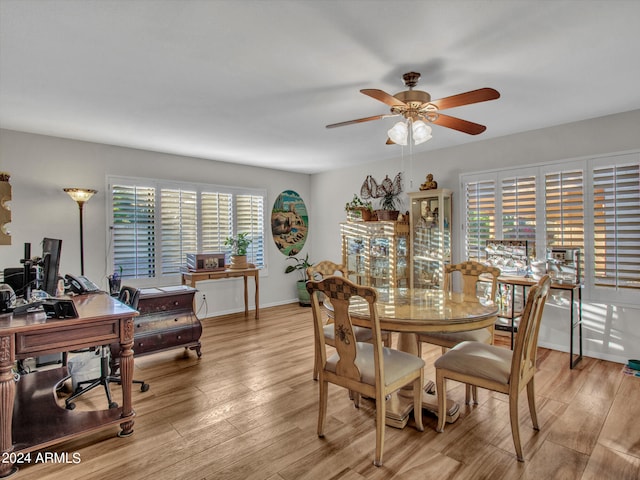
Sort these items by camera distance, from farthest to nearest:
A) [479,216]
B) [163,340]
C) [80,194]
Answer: [479,216], [80,194], [163,340]

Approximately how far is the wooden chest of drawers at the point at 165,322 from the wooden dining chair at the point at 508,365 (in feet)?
8.45

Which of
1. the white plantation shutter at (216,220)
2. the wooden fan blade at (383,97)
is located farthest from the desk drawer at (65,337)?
the white plantation shutter at (216,220)

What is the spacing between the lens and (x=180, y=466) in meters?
1.96

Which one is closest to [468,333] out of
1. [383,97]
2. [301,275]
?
[383,97]

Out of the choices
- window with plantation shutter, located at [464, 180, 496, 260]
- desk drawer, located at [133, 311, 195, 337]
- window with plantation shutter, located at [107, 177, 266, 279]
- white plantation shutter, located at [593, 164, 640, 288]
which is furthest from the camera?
window with plantation shutter, located at [107, 177, 266, 279]

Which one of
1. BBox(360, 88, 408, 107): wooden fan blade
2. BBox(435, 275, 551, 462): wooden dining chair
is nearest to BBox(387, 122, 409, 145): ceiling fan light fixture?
BBox(360, 88, 408, 107): wooden fan blade

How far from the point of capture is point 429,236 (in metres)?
4.67

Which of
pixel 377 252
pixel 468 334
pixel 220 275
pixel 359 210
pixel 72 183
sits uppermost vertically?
pixel 72 183

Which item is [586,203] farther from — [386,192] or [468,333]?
[386,192]

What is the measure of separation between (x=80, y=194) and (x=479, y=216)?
4678 millimetres

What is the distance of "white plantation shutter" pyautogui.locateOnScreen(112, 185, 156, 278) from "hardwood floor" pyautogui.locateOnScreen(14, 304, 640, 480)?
176cm

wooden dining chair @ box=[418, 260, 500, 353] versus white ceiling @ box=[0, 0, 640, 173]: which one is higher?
white ceiling @ box=[0, 0, 640, 173]

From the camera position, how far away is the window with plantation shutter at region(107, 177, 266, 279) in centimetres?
455

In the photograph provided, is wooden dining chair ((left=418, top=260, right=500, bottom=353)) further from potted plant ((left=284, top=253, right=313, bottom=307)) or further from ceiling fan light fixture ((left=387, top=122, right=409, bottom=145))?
potted plant ((left=284, top=253, right=313, bottom=307))
